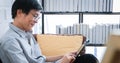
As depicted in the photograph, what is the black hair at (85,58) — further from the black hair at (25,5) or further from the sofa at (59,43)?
the black hair at (25,5)

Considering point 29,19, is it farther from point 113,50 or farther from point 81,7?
point 81,7

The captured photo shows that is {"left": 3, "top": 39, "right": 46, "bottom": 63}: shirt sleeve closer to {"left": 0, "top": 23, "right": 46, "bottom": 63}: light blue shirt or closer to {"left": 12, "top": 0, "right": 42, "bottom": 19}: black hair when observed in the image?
{"left": 0, "top": 23, "right": 46, "bottom": 63}: light blue shirt

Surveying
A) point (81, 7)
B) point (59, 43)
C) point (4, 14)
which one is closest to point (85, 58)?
point (59, 43)

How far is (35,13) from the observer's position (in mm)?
1529

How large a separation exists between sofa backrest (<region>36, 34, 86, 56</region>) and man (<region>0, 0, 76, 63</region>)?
2.23ft

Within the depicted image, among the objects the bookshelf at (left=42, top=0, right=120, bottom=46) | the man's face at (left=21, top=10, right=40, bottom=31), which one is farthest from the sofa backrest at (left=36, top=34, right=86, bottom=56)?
the man's face at (left=21, top=10, right=40, bottom=31)

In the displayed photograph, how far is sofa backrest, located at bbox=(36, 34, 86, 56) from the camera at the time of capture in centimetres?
231

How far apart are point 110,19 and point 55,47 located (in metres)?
0.99

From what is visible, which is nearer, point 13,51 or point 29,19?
point 13,51

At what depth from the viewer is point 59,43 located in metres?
2.35

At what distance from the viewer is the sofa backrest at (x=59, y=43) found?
2.31m

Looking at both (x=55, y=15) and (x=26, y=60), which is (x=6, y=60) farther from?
(x=55, y=15)

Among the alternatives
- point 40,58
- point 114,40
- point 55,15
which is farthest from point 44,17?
point 114,40

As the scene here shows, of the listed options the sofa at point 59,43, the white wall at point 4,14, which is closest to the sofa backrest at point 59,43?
the sofa at point 59,43
